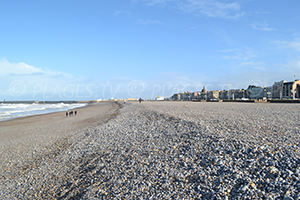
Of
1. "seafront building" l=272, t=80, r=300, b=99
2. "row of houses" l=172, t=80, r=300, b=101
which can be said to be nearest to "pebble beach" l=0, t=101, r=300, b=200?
"row of houses" l=172, t=80, r=300, b=101

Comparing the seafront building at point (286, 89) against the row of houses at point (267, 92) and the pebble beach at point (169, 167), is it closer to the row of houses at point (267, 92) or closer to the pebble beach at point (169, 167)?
the row of houses at point (267, 92)

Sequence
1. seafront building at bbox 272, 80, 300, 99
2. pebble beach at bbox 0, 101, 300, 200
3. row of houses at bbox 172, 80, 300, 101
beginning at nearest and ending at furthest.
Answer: pebble beach at bbox 0, 101, 300, 200 < seafront building at bbox 272, 80, 300, 99 < row of houses at bbox 172, 80, 300, 101

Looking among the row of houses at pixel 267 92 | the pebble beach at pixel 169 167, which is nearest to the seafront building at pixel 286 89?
the row of houses at pixel 267 92

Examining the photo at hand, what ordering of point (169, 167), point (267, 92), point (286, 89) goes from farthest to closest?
point (267, 92), point (286, 89), point (169, 167)

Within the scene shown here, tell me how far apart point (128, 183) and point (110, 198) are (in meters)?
0.78

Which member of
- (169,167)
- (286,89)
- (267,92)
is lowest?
(169,167)

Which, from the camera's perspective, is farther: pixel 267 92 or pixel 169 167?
pixel 267 92

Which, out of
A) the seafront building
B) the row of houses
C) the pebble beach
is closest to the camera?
the pebble beach

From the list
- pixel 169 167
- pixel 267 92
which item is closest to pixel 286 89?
pixel 267 92

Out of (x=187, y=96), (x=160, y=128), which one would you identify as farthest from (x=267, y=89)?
(x=160, y=128)

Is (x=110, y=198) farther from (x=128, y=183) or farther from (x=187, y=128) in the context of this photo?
(x=187, y=128)

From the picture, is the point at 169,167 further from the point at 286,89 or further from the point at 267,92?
the point at 267,92

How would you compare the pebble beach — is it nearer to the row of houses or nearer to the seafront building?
the row of houses

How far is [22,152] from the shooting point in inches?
484
